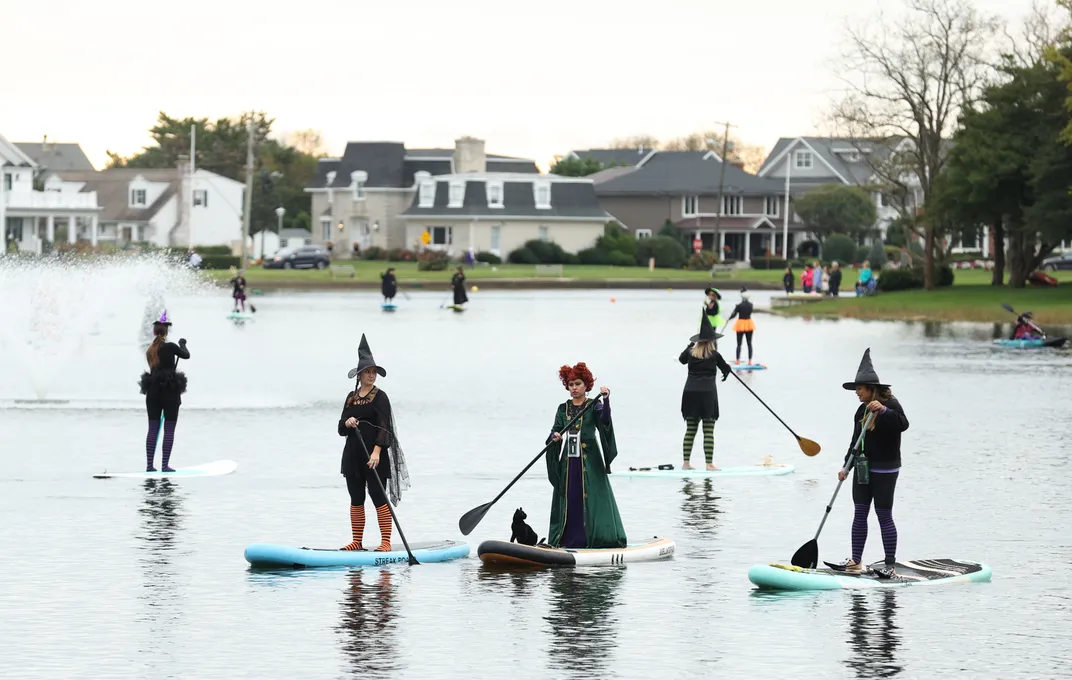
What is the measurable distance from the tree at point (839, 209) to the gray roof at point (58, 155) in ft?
203

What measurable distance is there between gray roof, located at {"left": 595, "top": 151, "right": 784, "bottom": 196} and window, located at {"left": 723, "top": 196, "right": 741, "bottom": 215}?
1.01 metres

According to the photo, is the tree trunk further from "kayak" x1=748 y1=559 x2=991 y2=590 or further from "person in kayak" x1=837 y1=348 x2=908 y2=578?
"person in kayak" x1=837 y1=348 x2=908 y2=578

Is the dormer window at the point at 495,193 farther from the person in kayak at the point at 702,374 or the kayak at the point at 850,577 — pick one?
the kayak at the point at 850,577

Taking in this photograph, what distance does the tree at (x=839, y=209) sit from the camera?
443 ft

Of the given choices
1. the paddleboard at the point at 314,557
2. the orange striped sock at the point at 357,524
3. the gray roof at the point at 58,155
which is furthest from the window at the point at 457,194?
the paddleboard at the point at 314,557

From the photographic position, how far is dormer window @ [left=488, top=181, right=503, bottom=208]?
424ft

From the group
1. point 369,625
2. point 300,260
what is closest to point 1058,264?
point 300,260

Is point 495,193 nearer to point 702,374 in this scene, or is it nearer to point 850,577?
point 702,374

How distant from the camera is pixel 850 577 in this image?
14719 mm

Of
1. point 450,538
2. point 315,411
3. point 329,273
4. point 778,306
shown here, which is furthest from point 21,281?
point 329,273

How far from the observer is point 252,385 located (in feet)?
117

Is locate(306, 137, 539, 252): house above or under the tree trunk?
above

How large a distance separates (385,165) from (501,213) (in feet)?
45.2

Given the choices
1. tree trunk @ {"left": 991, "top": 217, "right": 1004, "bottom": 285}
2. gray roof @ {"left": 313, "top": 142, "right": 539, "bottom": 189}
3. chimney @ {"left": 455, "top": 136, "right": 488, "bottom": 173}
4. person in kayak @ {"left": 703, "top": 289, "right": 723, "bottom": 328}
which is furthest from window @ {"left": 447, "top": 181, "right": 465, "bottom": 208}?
person in kayak @ {"left": 703, "top": 289, "right": 723, "bottom": 328}
